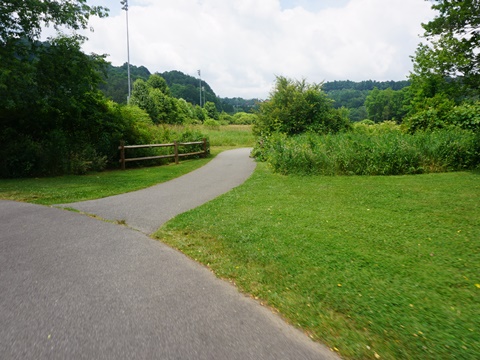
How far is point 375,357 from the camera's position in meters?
2.31

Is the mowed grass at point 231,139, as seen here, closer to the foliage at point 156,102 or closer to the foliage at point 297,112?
the foliage at point 156,102

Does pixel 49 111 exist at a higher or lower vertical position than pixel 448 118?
lower

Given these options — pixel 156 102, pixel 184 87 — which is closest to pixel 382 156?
pixel 156 102

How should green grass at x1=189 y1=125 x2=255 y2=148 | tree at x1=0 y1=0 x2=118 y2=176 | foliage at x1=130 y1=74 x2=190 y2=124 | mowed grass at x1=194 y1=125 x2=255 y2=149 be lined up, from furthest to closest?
foliage at x1=130 y1=74 x2=190 y2=124 → green grass at x1=189 y1=125 x2=255 y2=148 → mowed grass at x1=194 y1=125 x2=255 y2=149 → tree at x1=0 y1=0 x2=118 y2=176

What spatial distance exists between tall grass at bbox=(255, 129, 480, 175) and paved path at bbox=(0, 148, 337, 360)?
841cm

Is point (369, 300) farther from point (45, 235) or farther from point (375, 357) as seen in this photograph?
point (45, 235)

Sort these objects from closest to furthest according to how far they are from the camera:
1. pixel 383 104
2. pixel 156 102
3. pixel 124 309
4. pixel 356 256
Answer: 1. pixel 124 309
2. pixel 356 256
3. pixel 156 102
4. pixel 383 104

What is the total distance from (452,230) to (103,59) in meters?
14.4

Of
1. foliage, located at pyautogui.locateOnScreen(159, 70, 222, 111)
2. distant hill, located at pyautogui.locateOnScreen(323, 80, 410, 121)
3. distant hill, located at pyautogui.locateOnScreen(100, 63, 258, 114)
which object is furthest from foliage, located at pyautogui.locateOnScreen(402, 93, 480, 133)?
foliage, located at pyautogui.locateOnScreen(159, 70, 222, 111)

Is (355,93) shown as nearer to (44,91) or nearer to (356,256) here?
(44,91)

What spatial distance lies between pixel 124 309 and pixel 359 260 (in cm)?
299

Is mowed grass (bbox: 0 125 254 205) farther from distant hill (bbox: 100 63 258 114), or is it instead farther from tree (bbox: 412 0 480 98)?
distant hill (bbox: 100 63 258 114)

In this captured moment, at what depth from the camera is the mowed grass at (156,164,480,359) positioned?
2.60m

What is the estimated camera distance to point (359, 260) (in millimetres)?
4062
